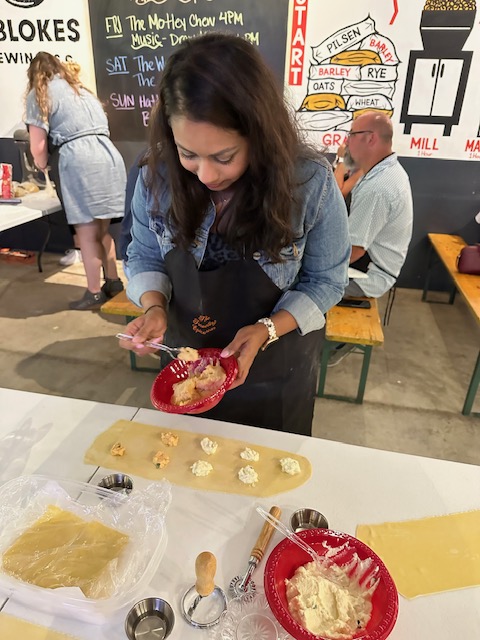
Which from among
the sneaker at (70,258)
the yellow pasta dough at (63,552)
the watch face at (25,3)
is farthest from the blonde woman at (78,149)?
the yellow pasta dough at (63,552)

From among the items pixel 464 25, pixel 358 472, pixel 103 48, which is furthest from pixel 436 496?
pixel 103 48

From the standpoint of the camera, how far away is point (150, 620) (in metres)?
0.89

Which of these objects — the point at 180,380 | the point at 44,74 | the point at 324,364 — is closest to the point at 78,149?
the point at 44,74

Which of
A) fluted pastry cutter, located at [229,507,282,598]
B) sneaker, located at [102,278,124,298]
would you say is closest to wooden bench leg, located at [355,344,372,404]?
fluted pastry cutter, located at [229,507,282,598]

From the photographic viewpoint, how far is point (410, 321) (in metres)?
3.71

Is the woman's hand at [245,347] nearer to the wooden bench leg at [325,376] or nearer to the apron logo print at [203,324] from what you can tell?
the apron logo print at [203,324]

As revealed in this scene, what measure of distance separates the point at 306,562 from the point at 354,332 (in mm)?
1652

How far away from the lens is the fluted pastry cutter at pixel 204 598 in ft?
2.84

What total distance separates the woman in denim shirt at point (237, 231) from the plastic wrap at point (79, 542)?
39 cm

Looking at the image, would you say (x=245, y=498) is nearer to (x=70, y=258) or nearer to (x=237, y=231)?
(x=237, y=231)

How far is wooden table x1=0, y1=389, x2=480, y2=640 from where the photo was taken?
885 millimetres

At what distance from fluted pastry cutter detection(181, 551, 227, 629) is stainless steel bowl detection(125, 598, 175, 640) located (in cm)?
3

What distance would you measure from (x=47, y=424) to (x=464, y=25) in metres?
3.70

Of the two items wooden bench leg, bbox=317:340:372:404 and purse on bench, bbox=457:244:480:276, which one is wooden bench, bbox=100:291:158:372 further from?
purse on bench, bbox=457:244:480:276
